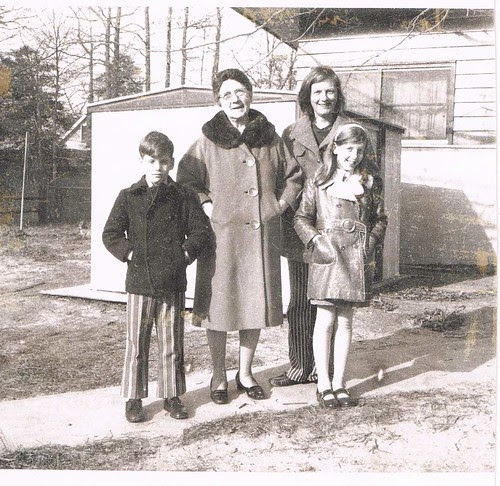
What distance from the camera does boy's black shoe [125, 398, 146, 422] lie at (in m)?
2.52

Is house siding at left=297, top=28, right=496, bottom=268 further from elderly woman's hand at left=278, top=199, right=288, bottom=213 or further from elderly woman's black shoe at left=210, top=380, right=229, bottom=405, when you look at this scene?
elderly woman's black shoe at left=210, top=380, right=229, bottom=405

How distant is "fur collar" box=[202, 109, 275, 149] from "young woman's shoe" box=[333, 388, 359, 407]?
118 cm

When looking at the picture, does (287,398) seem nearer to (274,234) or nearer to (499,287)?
(274,234)

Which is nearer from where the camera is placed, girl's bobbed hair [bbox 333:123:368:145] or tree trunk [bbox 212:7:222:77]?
girl's bobbed hair [bbox 333:123:368:145]

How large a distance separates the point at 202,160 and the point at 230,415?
1.13 m

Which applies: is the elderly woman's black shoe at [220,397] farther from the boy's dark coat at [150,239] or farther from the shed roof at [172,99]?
the shed roof at [172,99]

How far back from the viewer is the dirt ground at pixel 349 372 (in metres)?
2.33

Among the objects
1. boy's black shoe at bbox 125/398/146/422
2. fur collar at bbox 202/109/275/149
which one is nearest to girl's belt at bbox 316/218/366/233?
fur collar at bbox 202/109/275/149

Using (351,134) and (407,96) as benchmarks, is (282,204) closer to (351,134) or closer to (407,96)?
(351,134)

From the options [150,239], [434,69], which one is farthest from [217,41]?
[434,69]

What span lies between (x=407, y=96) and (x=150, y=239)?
348 cm

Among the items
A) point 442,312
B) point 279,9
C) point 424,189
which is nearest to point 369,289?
point 279,9

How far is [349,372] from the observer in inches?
126

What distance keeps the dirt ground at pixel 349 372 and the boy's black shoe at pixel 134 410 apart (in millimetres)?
170
